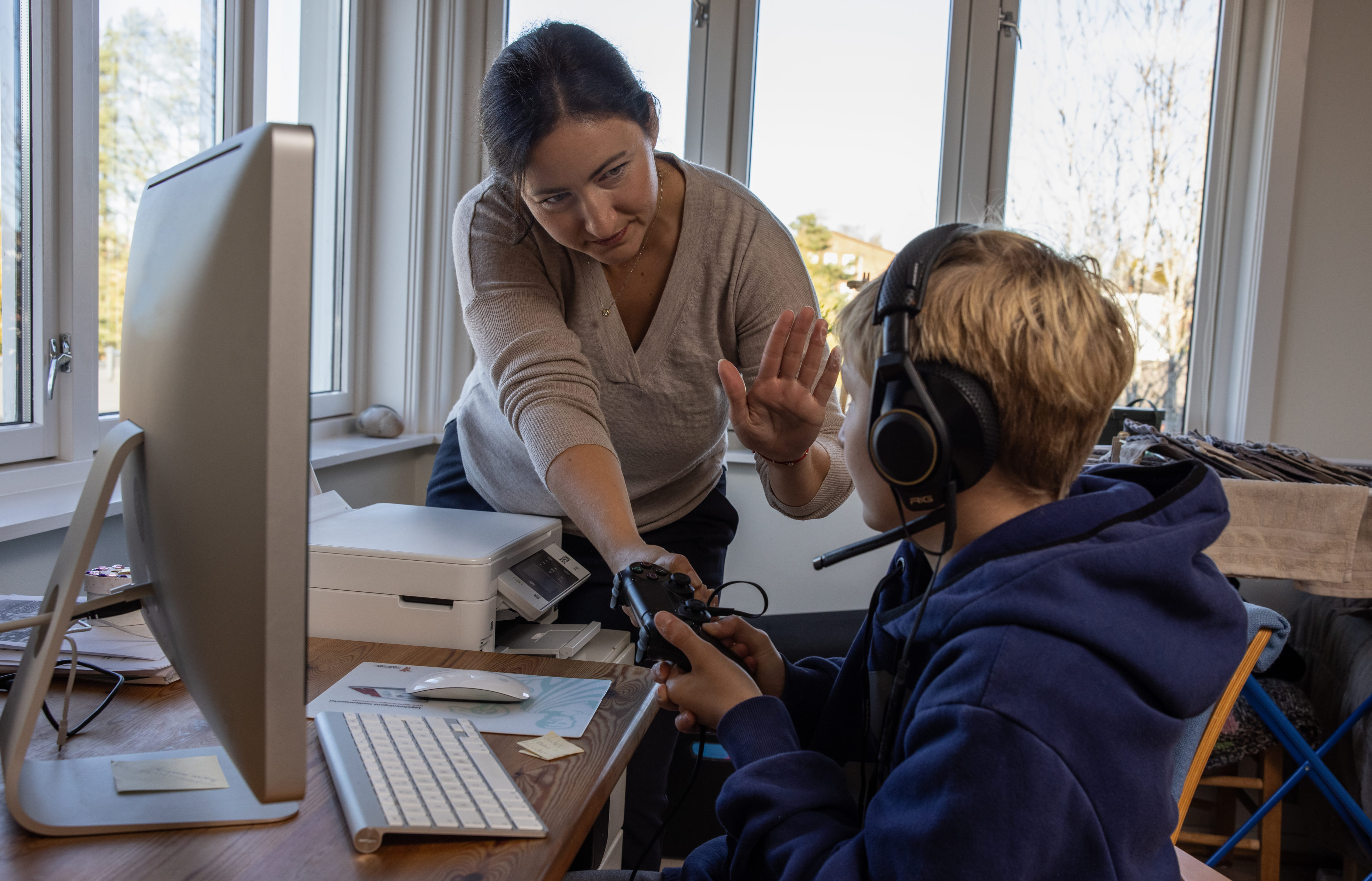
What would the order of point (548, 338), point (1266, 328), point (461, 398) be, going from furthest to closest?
point (1266, 328) → point (461, 398) → point (548, 338)

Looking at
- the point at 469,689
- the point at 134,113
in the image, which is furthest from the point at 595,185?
the point at 134,113

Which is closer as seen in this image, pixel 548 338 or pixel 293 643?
pixel 293 643

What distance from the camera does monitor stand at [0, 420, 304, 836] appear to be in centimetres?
63

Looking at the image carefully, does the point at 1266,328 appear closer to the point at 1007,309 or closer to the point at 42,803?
the point at 1007,309

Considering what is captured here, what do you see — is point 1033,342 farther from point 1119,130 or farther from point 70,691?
point 1119,130

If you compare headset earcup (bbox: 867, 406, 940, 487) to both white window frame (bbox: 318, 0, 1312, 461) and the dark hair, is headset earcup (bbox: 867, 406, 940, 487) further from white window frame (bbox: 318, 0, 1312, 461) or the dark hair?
white window frame (bbox: 318, 0, 1312, 461)

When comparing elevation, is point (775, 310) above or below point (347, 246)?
below

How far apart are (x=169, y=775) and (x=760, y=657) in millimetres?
562

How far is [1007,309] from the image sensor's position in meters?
0.71

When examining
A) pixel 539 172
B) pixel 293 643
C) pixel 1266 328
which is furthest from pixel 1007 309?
pixel 1266 328

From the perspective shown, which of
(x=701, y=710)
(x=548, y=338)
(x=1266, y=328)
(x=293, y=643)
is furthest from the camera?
(x=1266, y=328)

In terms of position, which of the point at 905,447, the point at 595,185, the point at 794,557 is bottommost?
the point at 794,557

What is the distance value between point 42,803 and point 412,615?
50 cm

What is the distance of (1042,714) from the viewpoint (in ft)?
1.92
